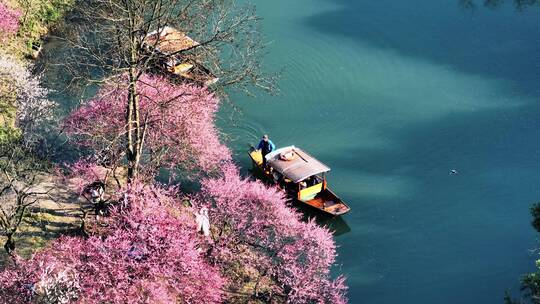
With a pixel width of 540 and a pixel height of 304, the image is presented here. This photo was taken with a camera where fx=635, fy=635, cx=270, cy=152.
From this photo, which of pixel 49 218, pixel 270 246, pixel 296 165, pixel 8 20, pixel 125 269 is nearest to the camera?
pixel 125 269

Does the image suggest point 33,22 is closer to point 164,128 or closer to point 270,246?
point 164,128

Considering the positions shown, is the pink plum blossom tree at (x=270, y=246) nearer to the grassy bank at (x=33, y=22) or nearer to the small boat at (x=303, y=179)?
the small boat at (x=303, y=179)

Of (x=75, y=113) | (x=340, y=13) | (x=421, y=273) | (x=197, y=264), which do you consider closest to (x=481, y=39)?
(x=340, y=13)

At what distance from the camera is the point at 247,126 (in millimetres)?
26625

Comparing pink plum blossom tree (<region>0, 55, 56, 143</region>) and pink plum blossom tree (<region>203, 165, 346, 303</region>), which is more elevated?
pink plum blossom tree (<region>0, 55, 56, 143</region>)

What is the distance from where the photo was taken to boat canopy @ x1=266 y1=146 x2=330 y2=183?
21719mm

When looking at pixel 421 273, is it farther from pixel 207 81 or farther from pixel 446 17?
pixel 446 17

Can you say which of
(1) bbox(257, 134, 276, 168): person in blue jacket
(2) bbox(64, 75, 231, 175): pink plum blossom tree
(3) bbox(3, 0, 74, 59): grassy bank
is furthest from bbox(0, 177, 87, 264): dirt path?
(3) bbox(3, 0, 74, 59): grassy bank

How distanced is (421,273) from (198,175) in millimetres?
8522

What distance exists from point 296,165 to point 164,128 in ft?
15.7

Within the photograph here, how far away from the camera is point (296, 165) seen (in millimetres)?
22172

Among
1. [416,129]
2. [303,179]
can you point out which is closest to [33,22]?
[303,179]

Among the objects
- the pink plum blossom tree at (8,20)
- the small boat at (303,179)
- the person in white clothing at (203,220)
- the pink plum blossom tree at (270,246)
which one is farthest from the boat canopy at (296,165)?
the pink plum blossom tree at (8,20)

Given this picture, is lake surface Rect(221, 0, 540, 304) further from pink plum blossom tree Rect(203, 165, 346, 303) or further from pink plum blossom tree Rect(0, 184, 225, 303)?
pink plum blossom tree Rect(0, 184, 225, 303)
